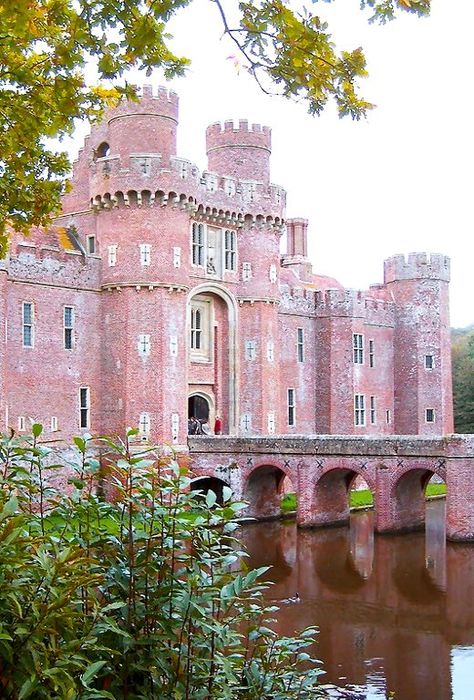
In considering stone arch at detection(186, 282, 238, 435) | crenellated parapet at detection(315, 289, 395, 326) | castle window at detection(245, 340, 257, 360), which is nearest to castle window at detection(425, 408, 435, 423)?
crenellated parapet at detection(315, 289, 395, 326)

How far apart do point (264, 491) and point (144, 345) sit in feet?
24.5

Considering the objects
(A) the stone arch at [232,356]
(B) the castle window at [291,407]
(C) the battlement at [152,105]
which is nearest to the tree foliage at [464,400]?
(B) the castle window at [291,407]

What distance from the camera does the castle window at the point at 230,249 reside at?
115ft

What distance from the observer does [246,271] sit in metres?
35.6

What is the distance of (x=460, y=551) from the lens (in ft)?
86.5

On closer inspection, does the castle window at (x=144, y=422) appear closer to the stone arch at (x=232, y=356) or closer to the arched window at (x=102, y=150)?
the stone arch at (x=232, y=356)

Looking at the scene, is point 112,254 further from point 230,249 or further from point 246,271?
point 246,271

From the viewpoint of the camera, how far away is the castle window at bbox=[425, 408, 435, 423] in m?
43.9

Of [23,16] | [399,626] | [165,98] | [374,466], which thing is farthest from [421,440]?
[23,16]

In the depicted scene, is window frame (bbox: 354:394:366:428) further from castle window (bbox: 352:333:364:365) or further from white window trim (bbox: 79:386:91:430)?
white window trim (bbox: 79:386:91:430)

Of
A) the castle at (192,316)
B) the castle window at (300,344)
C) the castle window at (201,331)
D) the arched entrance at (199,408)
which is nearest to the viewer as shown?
the castle at (192,316)

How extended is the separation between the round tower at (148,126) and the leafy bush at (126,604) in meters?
26.6

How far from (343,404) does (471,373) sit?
16.6m

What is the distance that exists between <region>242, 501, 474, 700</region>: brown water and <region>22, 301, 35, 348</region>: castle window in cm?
983
